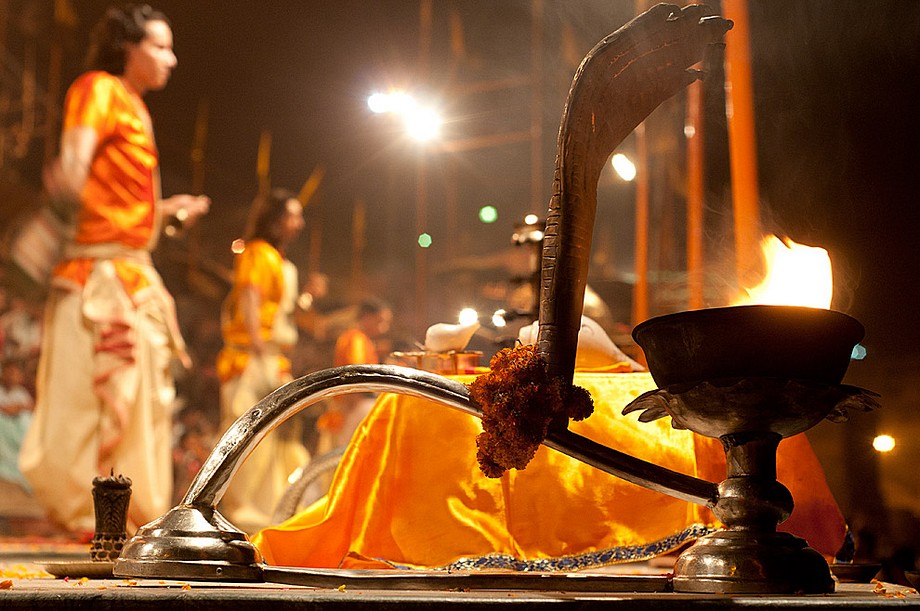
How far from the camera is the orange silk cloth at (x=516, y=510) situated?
2.29m

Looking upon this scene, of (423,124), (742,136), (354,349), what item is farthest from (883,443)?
(423,124)

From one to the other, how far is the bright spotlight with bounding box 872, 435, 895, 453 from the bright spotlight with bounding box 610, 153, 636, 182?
3.59 metres

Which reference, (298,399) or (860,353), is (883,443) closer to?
(860,353)

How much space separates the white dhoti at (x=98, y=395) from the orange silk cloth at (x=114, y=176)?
6.2 inches

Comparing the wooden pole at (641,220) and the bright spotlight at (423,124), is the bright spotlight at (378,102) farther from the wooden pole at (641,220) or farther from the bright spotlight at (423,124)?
the wooden pole at (641,220)

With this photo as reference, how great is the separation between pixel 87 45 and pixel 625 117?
18.6 feet

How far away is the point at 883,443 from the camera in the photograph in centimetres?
312

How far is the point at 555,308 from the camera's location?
166 cm

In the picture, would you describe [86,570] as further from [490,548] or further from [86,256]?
[86,256]

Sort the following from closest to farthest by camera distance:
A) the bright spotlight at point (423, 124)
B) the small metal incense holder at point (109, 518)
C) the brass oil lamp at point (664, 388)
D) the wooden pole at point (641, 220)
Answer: the brass oil lamp at point (664, 388) < the small metal incense holder at point (109, 518) < the wooden pole at point (641, 220) < the bright spotlight at point (423, 124)

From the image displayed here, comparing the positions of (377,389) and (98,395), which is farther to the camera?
(98,395)

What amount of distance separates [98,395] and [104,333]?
0.37m

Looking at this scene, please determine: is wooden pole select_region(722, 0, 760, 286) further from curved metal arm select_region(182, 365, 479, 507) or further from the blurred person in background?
the blurred person in background

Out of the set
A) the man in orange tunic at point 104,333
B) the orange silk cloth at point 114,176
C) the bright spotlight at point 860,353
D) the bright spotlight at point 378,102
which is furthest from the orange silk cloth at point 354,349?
the bright spotlight at point 860,353
